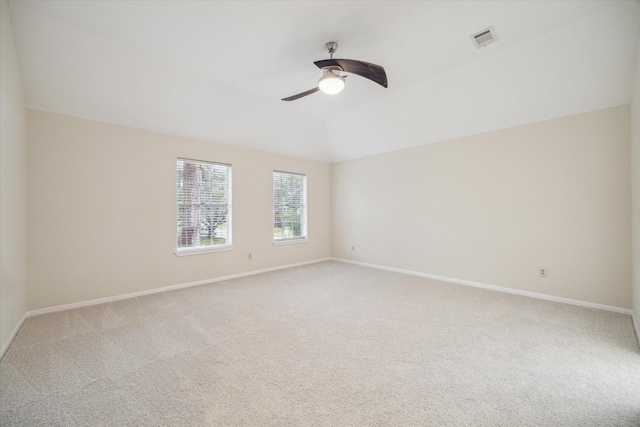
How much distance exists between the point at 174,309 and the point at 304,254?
308 cm

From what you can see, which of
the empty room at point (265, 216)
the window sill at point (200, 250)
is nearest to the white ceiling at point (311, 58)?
the empty room at point (265, 216)

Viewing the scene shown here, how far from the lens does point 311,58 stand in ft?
10.2

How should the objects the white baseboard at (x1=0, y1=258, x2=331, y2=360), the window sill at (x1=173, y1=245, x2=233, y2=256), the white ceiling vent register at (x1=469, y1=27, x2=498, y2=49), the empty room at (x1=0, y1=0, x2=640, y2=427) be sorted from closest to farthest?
the empty room at (x1=0, y1=0, x2=640, y2=427) < the white baseboard at (x1=0, y1=258, x2=331, y2=360) < the white ceiling vent register at (x1=469, y1=27, x2=498, y2=49) < the window sill at (x1=173, y1=245, x2=233, y2=256)

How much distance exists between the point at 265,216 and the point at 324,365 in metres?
3.60

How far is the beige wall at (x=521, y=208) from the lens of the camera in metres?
3.18

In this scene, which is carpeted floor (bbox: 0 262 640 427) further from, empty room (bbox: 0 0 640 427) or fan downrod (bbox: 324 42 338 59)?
fan downrod (bbox: 324 42 338 59)

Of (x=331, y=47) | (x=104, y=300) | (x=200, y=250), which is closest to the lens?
(x=331, y=47)

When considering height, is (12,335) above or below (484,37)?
below

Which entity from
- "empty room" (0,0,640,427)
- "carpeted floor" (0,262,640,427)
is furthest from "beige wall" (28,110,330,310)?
"carpeted floor" (0,262,640,427)

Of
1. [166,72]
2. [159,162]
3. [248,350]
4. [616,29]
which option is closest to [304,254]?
[159,162]

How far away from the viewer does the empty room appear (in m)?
1.83

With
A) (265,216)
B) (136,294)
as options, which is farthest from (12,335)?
(265,216)

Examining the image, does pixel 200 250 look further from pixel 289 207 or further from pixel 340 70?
pixel 340 70

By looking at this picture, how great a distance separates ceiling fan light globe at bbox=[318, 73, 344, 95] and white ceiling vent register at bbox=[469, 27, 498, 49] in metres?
Result: 1.45
